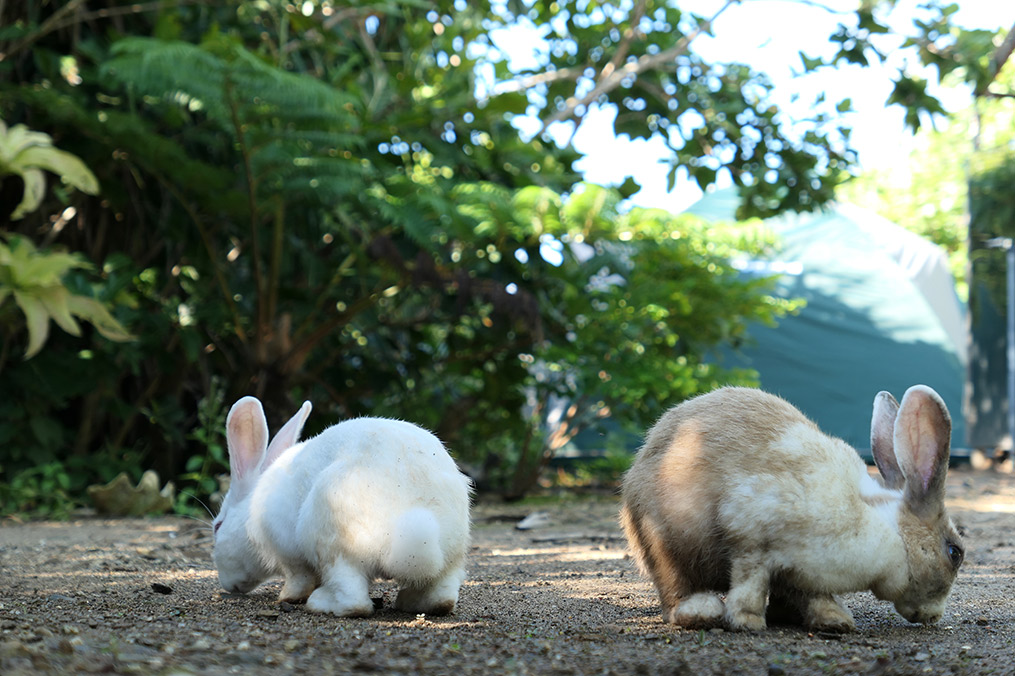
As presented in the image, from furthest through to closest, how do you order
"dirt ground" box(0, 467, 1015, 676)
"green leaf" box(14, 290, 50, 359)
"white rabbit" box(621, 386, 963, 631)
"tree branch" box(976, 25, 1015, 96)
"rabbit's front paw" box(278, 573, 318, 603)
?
"tree branch" box(976, 25, 1015, 96), "green leaf" box(14, 290, 50, 359), "rabbit's front paw" box(278, 573, 318, 603), "white rabbit" box(621, 386, 963, 631), "dirt ground" box(0, 467, 1015, 676)

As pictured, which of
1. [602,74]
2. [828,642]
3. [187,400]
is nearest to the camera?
[828,642]

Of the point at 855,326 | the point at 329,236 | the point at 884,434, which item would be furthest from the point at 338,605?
the point at 855,326

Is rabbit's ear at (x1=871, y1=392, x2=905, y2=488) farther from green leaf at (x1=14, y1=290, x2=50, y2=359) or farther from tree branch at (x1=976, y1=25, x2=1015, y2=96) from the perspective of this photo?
tree branch at (x1=976, y1=25, x2=1015, y2=96)

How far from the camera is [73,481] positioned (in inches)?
275

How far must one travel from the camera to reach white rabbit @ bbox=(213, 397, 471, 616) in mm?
2865

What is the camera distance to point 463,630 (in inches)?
108

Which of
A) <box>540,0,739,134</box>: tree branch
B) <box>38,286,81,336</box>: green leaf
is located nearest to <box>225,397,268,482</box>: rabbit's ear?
<box>38,286,81,336</box>: green leaf

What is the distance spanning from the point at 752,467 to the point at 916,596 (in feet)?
2.03

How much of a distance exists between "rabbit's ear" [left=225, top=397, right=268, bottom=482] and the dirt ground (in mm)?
449

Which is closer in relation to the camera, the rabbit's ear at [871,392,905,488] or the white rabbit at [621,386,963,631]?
the white rabbit at [621,386,963,631]

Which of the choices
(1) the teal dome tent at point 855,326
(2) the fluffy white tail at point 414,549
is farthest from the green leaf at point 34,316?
(1) the teal dome tent at point 855,326

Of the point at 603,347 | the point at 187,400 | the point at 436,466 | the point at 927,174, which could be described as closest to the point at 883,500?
the point at 436,466

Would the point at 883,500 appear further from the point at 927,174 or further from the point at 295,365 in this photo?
the point at 927,174

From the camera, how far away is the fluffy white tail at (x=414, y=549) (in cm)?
285
